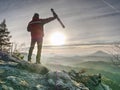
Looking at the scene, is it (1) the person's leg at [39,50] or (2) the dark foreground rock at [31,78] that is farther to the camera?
(1) the person's leg at [39,50]

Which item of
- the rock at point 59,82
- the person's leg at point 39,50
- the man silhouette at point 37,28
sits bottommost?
the rock at point 59,82

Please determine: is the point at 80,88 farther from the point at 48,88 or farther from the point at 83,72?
the point at 83,72

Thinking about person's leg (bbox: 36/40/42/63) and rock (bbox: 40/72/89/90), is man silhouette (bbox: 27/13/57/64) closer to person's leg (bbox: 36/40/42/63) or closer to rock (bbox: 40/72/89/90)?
person's leg (bbox: 36/40/42/63)

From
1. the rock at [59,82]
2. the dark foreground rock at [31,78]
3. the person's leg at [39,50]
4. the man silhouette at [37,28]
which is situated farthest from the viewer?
the person's leg at [39,50]

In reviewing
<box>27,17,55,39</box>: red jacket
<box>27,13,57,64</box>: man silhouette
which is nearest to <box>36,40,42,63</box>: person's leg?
<box>27,13,57,64</box>: man silhouette

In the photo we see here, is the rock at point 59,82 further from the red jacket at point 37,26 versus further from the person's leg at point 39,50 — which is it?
the red jacket at point 37,26

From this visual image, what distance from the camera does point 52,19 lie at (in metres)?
18.3

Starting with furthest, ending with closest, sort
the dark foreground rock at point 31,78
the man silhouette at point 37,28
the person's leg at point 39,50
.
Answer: the person's leg at point 39,50 < the man silhouette at point 37,28 < the dark foreground rock at point 31,78

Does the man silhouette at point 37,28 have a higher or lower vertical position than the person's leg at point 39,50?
higher


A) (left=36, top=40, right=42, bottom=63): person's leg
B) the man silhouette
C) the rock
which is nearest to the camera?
the rock

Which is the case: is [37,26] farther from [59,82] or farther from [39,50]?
[59,82]

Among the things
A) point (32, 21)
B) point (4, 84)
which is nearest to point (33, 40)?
point (32, 21)

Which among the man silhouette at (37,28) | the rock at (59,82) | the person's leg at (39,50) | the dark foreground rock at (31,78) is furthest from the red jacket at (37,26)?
the rock at (59,82)

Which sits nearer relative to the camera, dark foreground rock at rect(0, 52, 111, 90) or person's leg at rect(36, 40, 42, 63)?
dark foreground rock at rect(0, 52, 111, 90)
